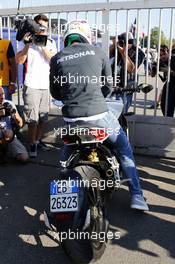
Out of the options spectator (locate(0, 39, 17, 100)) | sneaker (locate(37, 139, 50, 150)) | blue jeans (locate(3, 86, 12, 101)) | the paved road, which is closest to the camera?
the paved road

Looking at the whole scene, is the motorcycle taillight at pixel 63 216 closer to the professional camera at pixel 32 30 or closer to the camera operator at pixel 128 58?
the professional camera at pixel 32 30

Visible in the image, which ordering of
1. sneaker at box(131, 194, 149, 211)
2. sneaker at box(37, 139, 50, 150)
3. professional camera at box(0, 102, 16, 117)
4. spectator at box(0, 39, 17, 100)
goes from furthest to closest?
sneaker at box(37, 139, 50, 150) < spectator at box(0, 39, 17, 100) < professional camera at box(0, 102, 16, 117) < sneaker at box(131, 194, 149, 211)

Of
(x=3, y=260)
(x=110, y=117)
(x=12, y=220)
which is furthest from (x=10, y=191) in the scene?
(x=110, y=117)

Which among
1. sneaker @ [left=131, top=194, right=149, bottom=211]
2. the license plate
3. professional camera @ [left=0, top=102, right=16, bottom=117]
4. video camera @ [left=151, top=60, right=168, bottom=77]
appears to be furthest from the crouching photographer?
the license plate

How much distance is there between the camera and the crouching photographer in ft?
17.7

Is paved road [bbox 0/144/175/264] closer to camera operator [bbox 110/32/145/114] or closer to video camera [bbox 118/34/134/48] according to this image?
camera operator [bbox 110/32/145/114]

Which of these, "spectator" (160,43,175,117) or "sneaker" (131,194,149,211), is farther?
"spectator" (160,43,175,117)

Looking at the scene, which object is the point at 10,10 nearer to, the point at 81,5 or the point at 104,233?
the point at 81,5

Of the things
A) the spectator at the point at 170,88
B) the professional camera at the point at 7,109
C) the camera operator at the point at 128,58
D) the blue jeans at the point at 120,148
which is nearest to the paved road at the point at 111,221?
the blue jeans at the point at 120,148

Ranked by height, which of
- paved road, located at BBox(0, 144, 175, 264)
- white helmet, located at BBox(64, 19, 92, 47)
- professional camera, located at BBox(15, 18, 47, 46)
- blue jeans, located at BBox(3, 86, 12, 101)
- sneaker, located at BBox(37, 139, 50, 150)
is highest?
professional camera, located at BBox(15, 18, 47, 46)

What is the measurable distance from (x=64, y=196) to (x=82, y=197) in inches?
5.6

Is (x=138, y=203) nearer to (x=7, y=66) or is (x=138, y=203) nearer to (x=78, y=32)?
(x=78, y=32)

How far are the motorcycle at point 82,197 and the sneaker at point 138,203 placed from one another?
59 cm

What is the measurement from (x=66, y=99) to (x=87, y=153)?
21.0 inches
